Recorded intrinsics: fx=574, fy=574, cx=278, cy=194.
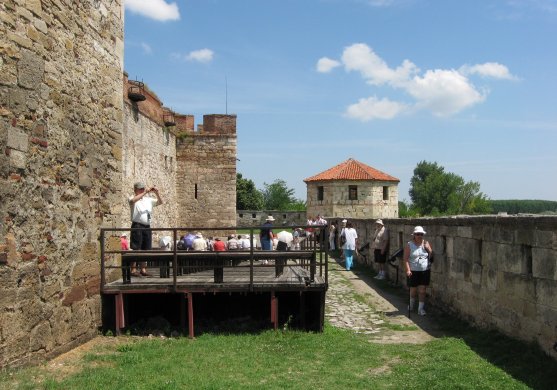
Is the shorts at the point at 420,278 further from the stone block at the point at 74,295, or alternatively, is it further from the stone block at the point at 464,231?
the stone block at the point at 74,295

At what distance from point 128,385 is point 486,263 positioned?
4833 mm

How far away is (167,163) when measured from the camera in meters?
21.5

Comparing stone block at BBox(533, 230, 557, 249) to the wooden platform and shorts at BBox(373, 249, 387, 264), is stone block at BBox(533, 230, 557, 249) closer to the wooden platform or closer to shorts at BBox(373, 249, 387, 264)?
the wooden platform

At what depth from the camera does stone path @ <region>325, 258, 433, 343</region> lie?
780 cm

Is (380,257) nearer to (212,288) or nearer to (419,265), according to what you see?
(419,265)

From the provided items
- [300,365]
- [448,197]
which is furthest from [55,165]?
[448,197]

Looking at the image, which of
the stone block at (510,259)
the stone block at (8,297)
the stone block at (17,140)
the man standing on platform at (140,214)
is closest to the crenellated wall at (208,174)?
the man standing on platform at (140,214)

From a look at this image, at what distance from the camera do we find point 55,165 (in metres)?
6.43

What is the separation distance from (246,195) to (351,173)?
2533cm

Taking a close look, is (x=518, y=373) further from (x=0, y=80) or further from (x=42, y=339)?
(x=0, y=80)

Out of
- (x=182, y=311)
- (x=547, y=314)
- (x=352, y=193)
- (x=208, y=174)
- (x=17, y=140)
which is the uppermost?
(x=208, y=174)

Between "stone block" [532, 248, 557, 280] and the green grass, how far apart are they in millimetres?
819

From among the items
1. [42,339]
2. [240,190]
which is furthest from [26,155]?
[240,190]

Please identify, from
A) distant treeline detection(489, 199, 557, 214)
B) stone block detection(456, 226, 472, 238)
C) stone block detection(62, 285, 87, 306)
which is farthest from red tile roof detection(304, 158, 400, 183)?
distant treeline detection(489, 199, 557, 214)
